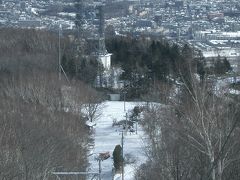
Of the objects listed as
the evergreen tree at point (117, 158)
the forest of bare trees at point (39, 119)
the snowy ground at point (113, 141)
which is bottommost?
the snowy ground at point (113, 141)

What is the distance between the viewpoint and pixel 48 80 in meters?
19.7

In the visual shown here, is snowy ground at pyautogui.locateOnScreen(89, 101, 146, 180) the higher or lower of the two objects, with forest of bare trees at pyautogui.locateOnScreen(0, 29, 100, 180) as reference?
lower

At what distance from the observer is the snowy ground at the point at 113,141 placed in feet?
45.5

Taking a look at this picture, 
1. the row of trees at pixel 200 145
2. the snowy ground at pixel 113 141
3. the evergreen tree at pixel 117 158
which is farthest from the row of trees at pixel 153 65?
the row of trees at pixel 200 145

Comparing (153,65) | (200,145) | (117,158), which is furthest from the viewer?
(153,65)

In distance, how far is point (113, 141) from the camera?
16734 millimetres

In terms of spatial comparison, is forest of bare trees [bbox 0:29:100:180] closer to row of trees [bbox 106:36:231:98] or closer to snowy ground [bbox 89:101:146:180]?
snowy ground [bbox 89:101:146:180]

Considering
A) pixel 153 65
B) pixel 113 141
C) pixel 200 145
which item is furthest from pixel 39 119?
pixel 153 65

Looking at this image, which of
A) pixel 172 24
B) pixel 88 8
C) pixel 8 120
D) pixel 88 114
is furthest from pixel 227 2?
pixel 8 120

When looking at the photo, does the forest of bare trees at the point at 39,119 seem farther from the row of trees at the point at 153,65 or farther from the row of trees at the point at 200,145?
the row of trees at the point at 153,65

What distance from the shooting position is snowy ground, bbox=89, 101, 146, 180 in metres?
13.9

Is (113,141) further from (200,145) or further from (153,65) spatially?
(200,145)

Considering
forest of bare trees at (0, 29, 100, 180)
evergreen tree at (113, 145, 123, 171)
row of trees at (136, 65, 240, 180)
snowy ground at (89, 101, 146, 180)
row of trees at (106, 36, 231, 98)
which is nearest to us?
row of trees at (136, 65, 240, 180)

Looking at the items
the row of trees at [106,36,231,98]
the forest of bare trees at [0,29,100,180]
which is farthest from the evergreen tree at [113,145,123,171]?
the row of trees at [106,36,231,98]
